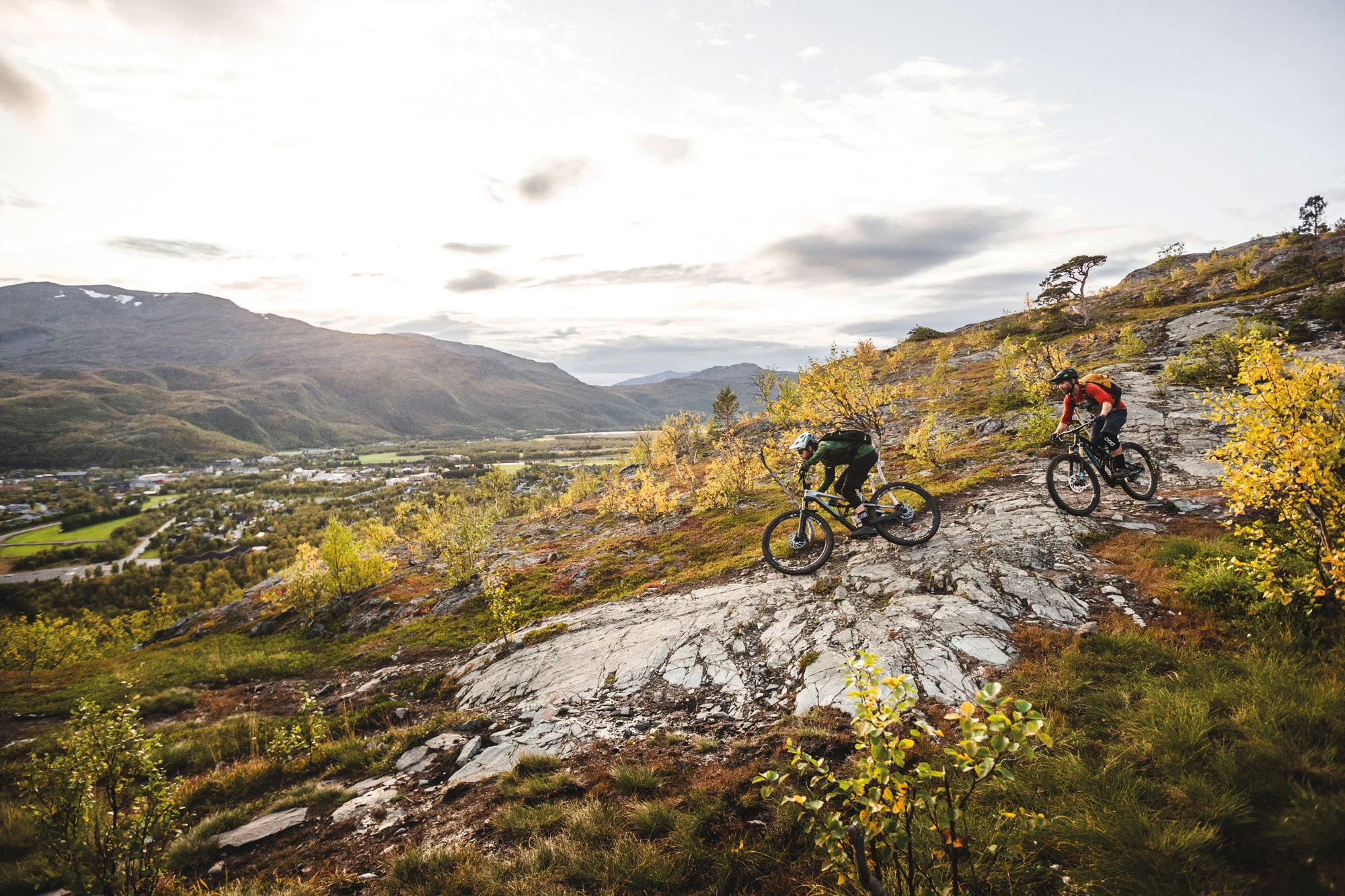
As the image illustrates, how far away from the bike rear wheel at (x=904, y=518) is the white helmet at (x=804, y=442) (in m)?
2.28

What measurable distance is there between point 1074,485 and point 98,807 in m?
20.7

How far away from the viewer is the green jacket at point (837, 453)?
11.9m

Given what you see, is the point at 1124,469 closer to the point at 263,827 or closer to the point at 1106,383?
the point at 1106,383

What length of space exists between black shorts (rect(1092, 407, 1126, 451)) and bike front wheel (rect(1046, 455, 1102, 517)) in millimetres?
654

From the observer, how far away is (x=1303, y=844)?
3570 millimetres

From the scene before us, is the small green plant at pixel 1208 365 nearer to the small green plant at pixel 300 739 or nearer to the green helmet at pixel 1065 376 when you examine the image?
the green helmet at pixel 1065 376

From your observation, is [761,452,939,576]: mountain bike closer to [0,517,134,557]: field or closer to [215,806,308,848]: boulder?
[215,806,308,848]: boulder

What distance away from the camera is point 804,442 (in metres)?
11.9

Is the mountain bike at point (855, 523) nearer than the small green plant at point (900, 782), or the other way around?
the small green plant at point (900, 782)

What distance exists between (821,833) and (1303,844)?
3783mm

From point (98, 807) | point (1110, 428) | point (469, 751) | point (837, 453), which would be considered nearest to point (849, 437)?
point (837, 453)

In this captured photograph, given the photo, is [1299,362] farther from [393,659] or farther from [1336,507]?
[393,659]

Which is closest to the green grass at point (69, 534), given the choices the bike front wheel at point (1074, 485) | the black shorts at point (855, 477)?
the black shorts at point (855, 477)

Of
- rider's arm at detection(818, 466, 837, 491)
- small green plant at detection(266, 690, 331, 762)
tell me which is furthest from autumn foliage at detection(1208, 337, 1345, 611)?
small green plant at detection(266, 690, 331, 762)
